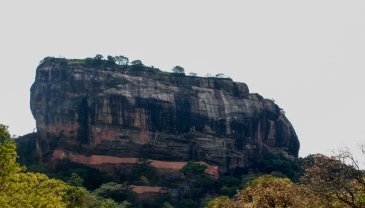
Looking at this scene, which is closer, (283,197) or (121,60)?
(283,197)

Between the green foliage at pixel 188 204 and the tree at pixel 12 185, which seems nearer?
the tree at pixel 12 185

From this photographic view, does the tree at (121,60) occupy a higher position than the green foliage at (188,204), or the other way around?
the tree at (121,60)

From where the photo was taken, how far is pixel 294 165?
3366 inches

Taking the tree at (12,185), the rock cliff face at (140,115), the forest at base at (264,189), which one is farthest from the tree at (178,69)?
the tree at (12,185)

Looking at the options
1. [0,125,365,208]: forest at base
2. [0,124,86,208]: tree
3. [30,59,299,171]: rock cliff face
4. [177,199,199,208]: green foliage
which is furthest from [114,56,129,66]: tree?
[0,124,86,208]: tree

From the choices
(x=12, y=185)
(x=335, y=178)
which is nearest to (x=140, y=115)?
(x=12, y=185)

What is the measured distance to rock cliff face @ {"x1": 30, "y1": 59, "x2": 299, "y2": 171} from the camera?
7812 centimetres

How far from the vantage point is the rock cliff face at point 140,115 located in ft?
256

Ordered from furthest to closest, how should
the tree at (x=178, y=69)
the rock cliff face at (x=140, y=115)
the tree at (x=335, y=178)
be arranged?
1. the tree at (x=178, y=69)
2. the rock cliff face at (x=140, y=115)
3. the tree at (x=335, y=178)

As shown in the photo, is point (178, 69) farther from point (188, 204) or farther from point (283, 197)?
point (283, 197)

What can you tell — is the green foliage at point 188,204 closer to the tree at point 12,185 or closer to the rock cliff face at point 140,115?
the rock cliff face at point 140,115

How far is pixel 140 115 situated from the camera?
7938 cm

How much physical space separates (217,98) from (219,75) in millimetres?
6150

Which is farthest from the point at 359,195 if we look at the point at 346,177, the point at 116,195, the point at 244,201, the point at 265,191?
the point at 116,195
